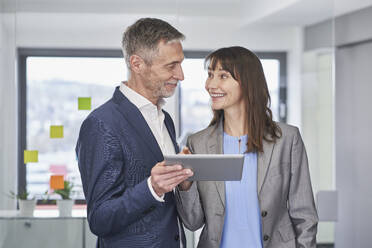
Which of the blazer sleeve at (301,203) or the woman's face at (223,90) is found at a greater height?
the woman's face at (223,90)

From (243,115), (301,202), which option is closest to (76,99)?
(243,115)

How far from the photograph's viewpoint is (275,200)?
2283 mm

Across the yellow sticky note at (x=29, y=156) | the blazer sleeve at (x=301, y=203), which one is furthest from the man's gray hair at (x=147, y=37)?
the yellow sticky note at (x=29, y=156)

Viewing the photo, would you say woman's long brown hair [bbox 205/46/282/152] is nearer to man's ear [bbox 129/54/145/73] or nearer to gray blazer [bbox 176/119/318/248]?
gray blazer [bbox 176/119/318/248]

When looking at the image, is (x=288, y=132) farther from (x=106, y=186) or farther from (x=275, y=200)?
(x=106, y=186)

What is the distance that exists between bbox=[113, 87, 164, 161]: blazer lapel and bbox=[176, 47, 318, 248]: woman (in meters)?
0.25

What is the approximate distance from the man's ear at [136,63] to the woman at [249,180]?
40cm

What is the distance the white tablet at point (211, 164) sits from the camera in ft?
5.93

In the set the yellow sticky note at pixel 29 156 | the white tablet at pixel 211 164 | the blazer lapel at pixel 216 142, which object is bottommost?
the yellow sticky note at pixel 29 156

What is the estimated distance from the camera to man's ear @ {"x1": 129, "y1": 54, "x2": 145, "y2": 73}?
2123 millimetres

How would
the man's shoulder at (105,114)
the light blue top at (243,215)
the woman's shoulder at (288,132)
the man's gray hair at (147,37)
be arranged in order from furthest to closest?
the woman's shoulder at (288,132) < the light blue top at (243,215) < the man's gray hair at (147,37) < the man's shoulder at (105,114)

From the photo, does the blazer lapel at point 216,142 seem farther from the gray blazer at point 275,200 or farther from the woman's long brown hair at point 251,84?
the woman's long brown hair at point 251,84

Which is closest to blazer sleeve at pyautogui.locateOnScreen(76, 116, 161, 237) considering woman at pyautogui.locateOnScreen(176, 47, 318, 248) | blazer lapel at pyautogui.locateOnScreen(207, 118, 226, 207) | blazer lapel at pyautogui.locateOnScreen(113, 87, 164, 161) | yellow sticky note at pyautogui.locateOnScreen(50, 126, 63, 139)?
blazer lapel at pyautogui.locateOnScreen(113, 87, 164, 161)

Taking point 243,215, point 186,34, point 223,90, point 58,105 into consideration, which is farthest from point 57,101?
point 243,215
